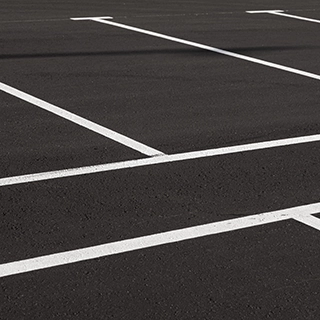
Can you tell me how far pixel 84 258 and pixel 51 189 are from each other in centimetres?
129

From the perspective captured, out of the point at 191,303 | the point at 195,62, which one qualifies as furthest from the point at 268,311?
the point at 195,62

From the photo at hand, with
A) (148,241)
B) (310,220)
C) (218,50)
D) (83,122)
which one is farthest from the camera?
(218,50)

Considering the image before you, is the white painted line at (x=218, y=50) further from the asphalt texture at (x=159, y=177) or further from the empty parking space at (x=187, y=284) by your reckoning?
the empty parking space at (x=187, y=284)

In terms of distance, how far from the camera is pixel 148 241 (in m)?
5.84

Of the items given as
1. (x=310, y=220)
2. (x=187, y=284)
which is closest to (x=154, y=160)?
(x=310, y=220)

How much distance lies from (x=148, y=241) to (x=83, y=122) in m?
2.97

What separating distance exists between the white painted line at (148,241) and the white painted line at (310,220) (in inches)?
2.3

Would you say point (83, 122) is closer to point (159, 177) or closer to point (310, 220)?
point (159, 177)

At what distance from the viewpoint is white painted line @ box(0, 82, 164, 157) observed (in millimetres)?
7820

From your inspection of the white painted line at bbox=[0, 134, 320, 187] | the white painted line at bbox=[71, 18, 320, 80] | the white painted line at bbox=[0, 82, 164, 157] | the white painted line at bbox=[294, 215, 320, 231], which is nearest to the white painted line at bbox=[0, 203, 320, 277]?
the white painted line at bbox=[294, 215, 320, 231]

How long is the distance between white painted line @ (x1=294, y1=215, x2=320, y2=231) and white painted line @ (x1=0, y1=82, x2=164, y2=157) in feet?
5.75

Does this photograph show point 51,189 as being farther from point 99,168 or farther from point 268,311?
point 268,311

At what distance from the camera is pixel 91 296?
5.06 metres

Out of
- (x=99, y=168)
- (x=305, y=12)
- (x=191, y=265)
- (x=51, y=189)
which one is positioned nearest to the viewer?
(x=191, y=265)
